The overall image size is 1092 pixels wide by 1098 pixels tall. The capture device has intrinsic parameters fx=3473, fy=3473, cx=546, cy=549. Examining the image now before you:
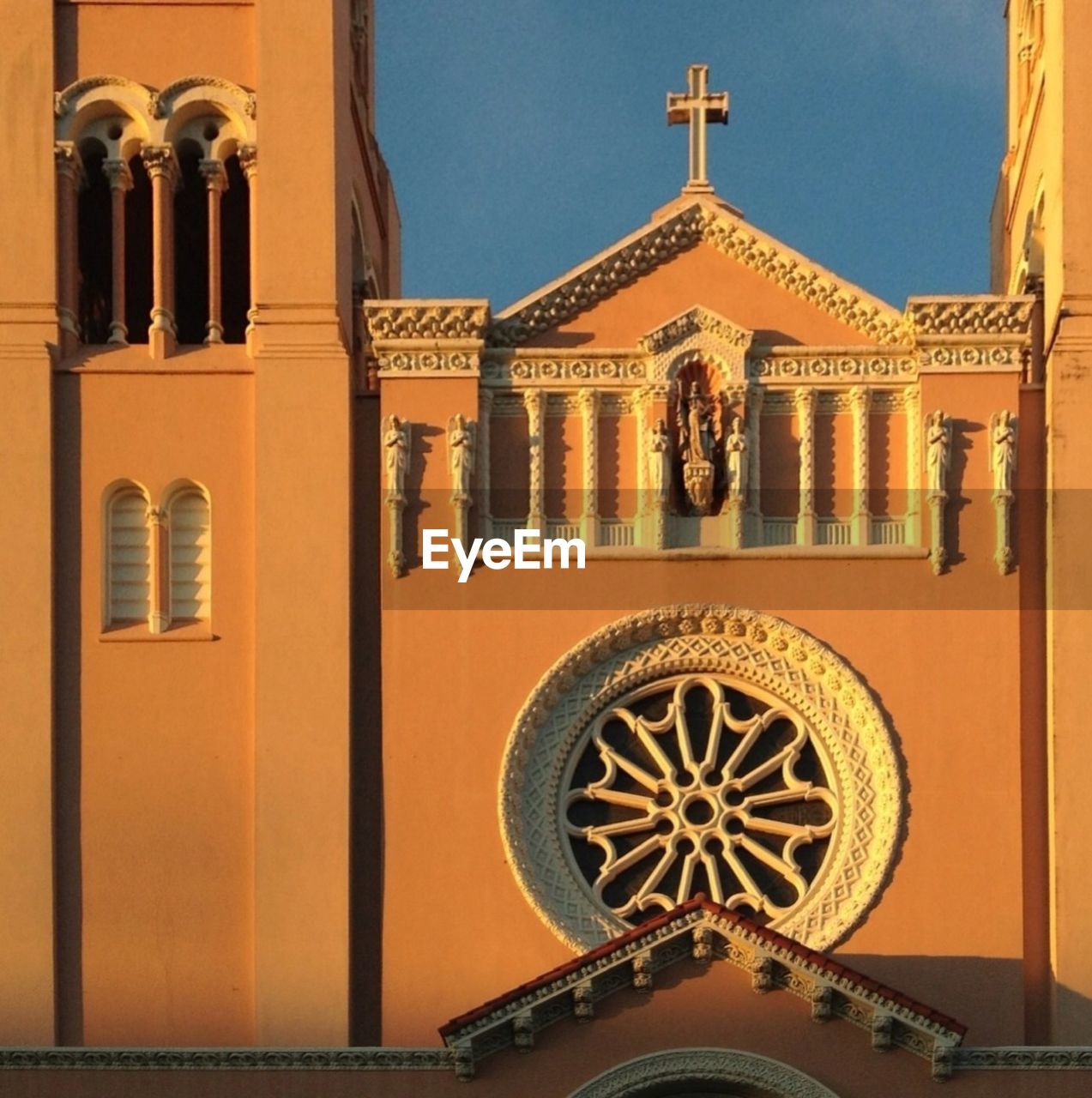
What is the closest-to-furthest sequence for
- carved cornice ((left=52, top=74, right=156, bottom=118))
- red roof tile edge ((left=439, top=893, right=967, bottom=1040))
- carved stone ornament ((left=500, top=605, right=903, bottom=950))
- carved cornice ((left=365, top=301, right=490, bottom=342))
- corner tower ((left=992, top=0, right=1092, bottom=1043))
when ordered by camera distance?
red roof tile edge ((left=439, top=893, right=967, bottom=1040)), corner tower ((left=992, top=0, right=1092, bottom=1043)), carved stone ornament ((left=500, top=605, right=903, bottom=950)), carved cornice ((left=365, top=301, right=490, bottom=342)), carved cornice ((left=52, top=74, right=156, bottom=118))

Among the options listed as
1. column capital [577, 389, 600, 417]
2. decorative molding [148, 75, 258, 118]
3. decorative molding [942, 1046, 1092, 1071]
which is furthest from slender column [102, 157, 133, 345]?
decorative molding [942, 1046, 1092, 1071]

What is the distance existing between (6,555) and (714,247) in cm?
644

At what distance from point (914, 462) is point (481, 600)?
3723mm

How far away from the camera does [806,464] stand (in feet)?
93.1

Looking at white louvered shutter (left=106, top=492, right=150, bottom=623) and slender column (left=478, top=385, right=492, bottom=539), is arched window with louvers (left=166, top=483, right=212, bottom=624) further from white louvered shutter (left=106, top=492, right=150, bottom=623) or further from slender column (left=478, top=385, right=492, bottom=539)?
slender column (left=478, top=385, right=492, bottom=539)

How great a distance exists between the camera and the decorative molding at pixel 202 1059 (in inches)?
991

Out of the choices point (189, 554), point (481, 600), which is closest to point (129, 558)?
point (189, 554)

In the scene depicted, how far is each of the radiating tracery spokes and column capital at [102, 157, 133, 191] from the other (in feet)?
19.9

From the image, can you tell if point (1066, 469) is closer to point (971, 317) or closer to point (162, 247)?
point (971, 317)

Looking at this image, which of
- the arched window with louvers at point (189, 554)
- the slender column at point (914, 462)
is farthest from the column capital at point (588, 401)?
the arched window with louvers at point (189, 554)

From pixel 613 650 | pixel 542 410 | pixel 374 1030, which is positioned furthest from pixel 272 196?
pixel 374 1030

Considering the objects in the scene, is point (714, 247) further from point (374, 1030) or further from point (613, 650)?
point (374, 1030)

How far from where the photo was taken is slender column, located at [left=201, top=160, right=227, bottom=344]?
28.8 metres

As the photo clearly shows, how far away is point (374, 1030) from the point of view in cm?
2725
